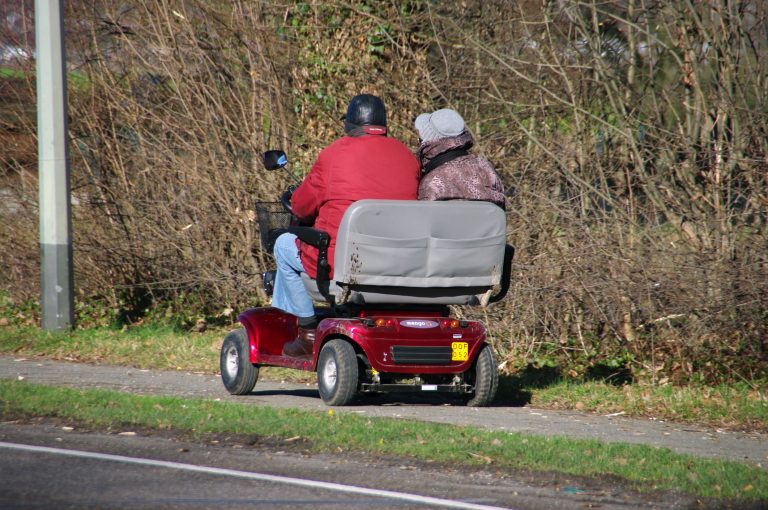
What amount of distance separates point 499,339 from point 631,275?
145 cm

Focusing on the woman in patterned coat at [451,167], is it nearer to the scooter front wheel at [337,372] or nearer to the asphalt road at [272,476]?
the scooter front wheel at [337,372]

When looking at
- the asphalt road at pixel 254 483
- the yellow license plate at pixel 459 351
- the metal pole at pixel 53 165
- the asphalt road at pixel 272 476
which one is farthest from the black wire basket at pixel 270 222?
the metal pole at pixel 53 165

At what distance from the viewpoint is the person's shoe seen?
908cm

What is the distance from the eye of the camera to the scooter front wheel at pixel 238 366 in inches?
371

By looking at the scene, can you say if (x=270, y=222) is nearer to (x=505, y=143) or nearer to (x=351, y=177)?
(x=351, y=177)

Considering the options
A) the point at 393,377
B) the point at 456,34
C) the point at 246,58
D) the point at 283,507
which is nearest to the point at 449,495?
the point at 283,507

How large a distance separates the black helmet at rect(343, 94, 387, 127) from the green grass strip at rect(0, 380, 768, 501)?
6.85 ft

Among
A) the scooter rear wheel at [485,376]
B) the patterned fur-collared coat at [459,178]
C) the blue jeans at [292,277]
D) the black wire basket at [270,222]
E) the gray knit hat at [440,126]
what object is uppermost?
the gray knit hat at [440,126]

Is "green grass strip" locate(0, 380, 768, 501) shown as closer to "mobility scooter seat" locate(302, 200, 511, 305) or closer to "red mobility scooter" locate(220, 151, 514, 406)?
"red mobility scooter" locate(220, 151, 514, 406)

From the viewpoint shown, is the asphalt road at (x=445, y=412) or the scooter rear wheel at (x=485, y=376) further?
the scooter rear wheel at (x=485, y=376)

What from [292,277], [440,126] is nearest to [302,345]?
[292,277]

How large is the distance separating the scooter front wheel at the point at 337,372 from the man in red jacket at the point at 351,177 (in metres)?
0.55

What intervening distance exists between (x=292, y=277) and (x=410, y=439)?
2178 mm

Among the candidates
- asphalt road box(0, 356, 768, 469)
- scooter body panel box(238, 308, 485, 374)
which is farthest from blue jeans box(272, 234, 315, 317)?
asphalt road box(0, 356, 768, 469)
